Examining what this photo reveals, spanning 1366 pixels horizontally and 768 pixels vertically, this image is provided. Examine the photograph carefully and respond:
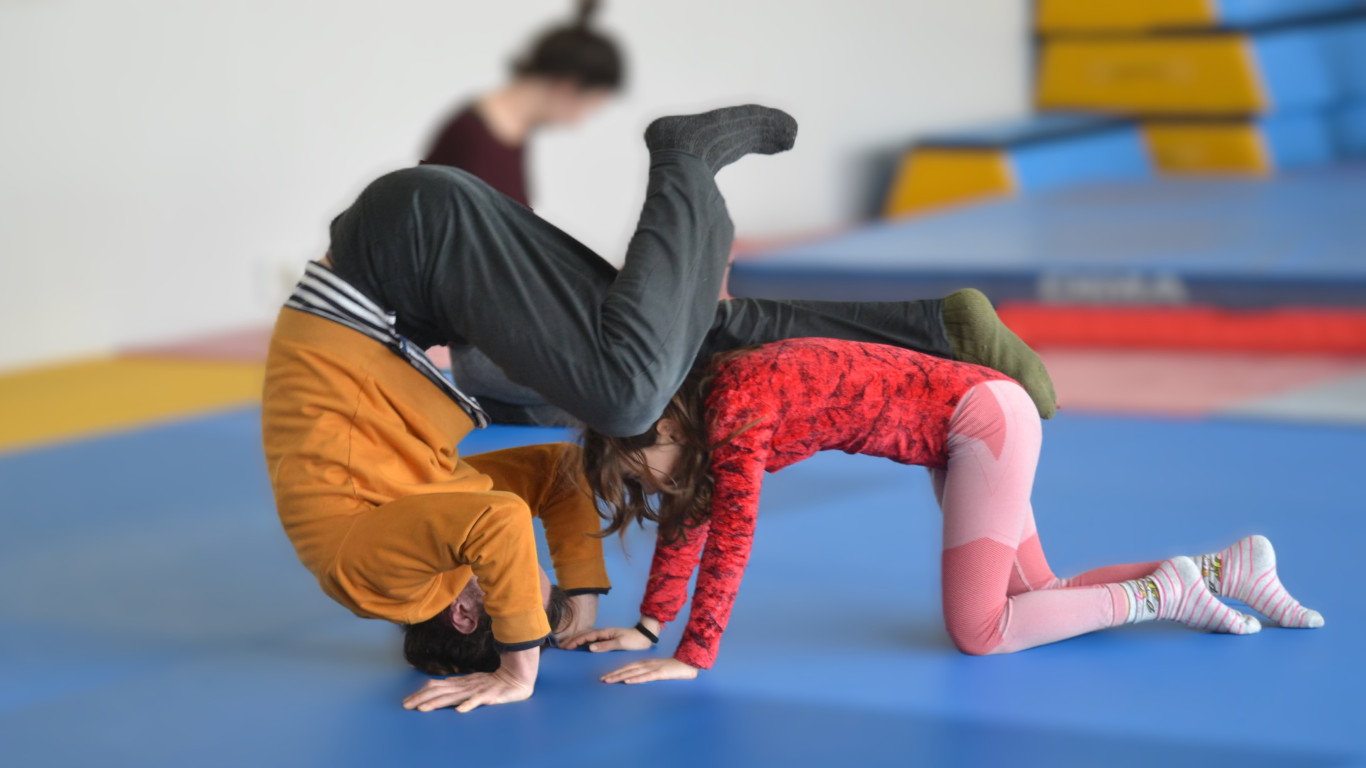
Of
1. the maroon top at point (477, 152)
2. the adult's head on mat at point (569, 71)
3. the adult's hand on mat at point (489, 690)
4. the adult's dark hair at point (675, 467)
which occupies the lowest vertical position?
the adult's hand on mat at point (489, 690)

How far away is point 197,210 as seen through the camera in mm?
5082

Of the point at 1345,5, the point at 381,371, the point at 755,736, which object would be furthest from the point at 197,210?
the point at 1345,5

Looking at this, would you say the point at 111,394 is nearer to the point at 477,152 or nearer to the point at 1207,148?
the point at 477,152

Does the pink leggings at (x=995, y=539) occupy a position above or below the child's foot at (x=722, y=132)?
below

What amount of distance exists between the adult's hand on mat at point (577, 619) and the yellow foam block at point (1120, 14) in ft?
21.1

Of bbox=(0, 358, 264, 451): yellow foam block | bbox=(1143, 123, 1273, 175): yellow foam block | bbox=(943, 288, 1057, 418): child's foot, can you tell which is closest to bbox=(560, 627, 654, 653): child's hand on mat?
bbox=(943, 288, 1057, 418): child's foot

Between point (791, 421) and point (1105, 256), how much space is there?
2737 millimetres

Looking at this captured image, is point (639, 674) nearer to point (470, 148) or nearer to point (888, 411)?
point (888, 411)

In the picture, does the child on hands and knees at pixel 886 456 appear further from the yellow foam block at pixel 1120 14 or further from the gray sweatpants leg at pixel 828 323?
the yellow foam block at pixel 1120 14

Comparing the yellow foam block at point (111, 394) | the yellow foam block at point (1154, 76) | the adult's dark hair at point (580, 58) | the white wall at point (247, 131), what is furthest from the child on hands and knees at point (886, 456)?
the yellow foam block at point (1154, 76)

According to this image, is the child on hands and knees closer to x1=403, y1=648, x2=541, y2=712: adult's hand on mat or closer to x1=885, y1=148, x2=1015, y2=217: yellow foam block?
x1=403, y1=648, x2=541, y2=712: adult's hand on mat

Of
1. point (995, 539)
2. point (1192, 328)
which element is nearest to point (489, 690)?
point (995, 539)

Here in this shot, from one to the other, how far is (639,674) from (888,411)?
1.59ft

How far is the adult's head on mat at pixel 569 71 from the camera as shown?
365 cm
